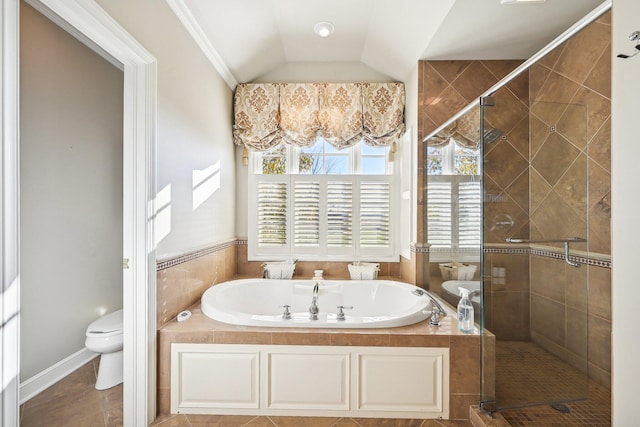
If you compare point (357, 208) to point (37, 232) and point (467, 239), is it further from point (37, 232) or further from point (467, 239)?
Result: point (37, 232)

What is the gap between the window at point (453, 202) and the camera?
2.03 m

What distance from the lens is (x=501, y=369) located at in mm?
1734

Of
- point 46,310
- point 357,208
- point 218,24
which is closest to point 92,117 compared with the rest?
point 218,24

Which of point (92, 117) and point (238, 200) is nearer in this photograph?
point (92, 117)

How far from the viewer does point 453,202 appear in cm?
227

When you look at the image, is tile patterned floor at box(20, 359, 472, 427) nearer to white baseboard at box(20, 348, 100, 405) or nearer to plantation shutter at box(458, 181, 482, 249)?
white baseboard at box(20, 348, 100, 405)

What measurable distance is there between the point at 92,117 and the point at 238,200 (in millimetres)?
1403

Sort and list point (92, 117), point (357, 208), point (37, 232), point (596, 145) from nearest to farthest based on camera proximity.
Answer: point (596, 145)
point (37, 232)
point (92, 117)
point (357, 208)

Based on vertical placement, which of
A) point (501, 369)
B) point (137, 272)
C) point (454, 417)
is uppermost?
point (137, 272)

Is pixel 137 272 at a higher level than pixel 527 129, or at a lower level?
lower

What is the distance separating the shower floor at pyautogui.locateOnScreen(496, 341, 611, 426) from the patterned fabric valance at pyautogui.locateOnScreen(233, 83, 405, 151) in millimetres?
2037

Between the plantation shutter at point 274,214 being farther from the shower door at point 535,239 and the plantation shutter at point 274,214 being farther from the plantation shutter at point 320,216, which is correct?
the shower door at point 535,239

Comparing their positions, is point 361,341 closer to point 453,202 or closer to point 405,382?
point 405,382

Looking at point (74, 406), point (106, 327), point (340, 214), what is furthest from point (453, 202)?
point (74, 406)
